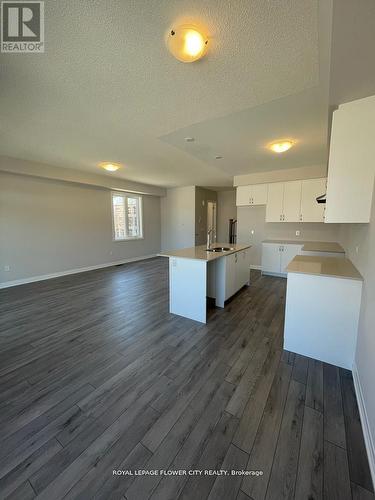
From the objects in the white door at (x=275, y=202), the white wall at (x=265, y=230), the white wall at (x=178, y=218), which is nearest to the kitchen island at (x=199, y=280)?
the white door at (x=275, y=202)

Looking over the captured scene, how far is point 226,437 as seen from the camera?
1364 millimetres

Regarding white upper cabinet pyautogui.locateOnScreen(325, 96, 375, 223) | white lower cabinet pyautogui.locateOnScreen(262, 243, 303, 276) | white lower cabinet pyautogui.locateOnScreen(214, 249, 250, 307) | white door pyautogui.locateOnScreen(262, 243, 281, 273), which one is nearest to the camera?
white upper cabinet pyautogui.locateOnScreen(325, 96, 375, 223)

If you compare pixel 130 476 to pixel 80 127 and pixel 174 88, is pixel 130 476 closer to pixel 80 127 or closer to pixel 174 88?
pixel 174 88

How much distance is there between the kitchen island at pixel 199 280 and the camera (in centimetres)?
289

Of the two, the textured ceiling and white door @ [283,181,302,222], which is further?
white door @ [283,181,302,222]

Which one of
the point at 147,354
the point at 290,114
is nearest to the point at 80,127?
the point at 290,114

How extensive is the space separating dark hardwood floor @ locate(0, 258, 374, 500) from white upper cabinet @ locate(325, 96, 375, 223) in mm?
1567

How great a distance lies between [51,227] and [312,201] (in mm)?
6347

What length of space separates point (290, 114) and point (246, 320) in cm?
270

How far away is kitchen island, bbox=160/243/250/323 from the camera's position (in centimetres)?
289

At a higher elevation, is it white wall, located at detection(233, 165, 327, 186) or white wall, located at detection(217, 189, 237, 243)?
white wall, located at detection(233, 165, 327, 186)

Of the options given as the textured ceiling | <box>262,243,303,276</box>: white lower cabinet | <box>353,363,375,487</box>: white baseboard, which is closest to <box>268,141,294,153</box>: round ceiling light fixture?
the textured ceiling

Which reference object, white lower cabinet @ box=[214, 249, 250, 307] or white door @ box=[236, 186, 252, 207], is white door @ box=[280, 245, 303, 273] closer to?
white door @ box=[236, 186, 252, 207]

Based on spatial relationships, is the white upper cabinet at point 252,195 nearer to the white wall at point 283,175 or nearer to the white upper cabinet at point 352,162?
the white wall at point 283,175
